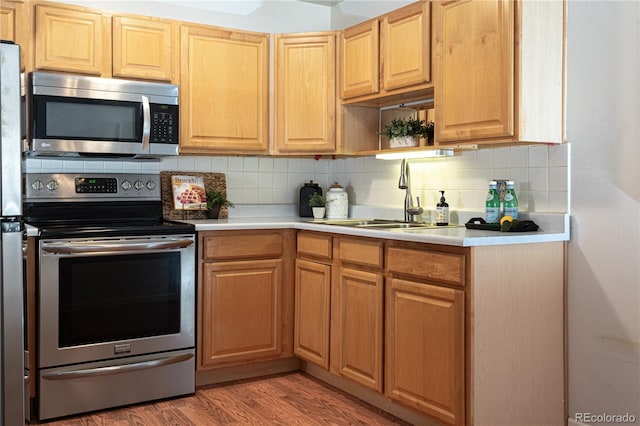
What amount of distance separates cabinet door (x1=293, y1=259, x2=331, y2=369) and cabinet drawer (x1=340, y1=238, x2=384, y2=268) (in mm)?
184

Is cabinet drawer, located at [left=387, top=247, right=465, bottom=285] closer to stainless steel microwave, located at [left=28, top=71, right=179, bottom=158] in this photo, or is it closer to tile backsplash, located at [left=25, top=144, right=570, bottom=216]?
tile backsplash, located at [left=25, top=144, right=570, bottom=216]

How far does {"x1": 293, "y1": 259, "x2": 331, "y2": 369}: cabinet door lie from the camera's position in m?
3.37

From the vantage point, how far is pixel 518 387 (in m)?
2.66

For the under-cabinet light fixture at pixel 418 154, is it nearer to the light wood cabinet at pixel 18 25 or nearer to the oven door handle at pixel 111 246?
the oven door handle at pixel 111 246

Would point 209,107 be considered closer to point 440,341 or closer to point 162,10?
point 162,10

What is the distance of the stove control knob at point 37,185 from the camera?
3490mm

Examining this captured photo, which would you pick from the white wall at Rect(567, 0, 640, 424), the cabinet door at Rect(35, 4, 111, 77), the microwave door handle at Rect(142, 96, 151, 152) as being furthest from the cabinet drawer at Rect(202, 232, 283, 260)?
the white wall at Rect(567, 0, 640, 424)

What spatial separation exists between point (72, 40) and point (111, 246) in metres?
1.10

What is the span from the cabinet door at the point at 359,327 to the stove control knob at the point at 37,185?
5.48 ft

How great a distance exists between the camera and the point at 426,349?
2.70 metres

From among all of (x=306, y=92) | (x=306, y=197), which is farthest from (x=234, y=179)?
(x=306, y=92)

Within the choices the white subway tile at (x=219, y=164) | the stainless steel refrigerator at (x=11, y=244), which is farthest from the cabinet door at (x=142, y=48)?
the stainless steel refrigerator at (x=11, y=244)

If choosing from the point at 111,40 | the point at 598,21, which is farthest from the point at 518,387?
the point at 111,40

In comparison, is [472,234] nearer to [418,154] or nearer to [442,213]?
[442,213]
